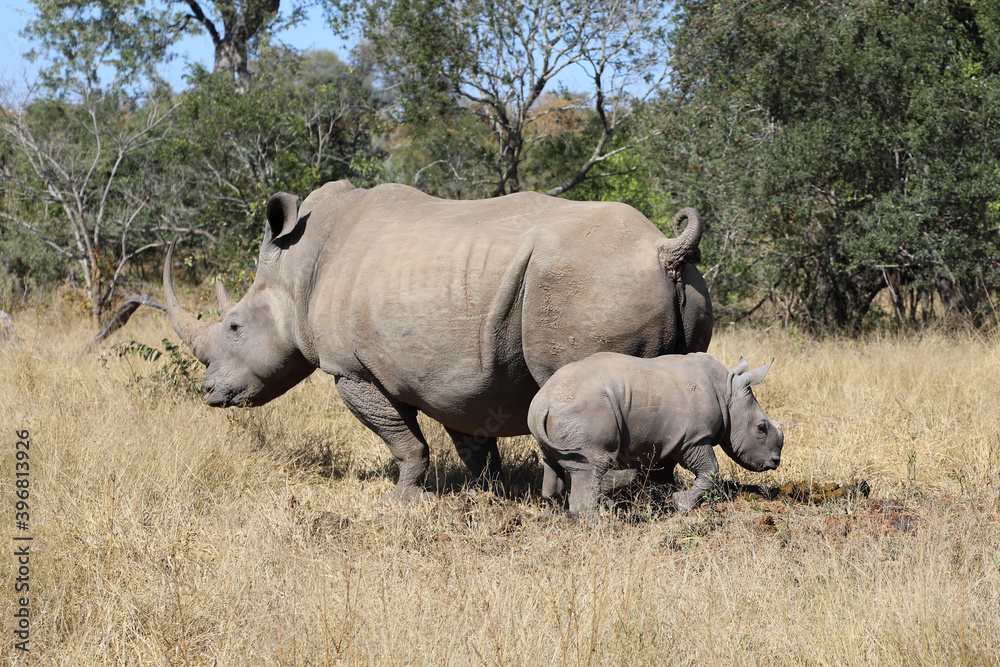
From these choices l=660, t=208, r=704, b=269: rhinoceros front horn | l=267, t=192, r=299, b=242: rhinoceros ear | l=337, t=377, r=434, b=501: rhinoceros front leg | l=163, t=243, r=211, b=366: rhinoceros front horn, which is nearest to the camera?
l=660, t=208, r=704, b=269: rhinoceros front horn

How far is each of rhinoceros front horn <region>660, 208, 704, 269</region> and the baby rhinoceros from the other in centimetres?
49

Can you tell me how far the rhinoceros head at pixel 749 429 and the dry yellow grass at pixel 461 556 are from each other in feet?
0.88

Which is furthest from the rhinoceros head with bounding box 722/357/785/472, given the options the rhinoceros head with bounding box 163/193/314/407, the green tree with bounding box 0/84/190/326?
the green tree with bounding box 0/84/190/326

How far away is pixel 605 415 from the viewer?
169 inches

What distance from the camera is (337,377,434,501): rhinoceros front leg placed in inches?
214

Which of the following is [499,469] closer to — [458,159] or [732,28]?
[732,28]

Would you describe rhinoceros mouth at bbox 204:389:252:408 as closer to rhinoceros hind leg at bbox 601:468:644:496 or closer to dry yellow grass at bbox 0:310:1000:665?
dry yellow grass at bbox 0:310:1000:665

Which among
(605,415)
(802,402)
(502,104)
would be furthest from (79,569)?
(502,104)

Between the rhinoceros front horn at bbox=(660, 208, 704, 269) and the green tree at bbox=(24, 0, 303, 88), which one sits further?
the green tree at bbox=(24, 0, 303, 88)

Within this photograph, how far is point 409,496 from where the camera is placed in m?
5.61

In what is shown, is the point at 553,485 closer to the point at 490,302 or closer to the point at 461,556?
the point at 461,556

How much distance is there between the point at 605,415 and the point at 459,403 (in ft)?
3.16

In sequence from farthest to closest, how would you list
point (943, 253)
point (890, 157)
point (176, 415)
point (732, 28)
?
1. point (732, 28)
2. point (890, 157)
3. point (943, 253)
4. point (176, 415)

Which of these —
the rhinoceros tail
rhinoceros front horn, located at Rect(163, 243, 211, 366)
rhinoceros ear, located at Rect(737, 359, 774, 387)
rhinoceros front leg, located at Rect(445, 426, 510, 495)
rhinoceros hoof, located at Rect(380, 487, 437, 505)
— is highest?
the rhinoceros tail
